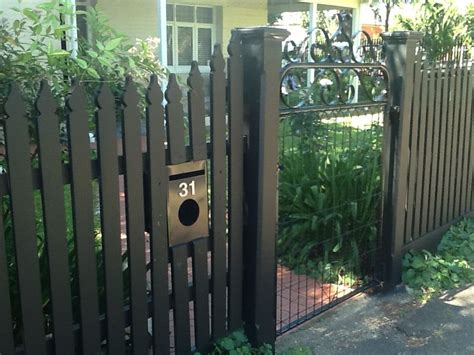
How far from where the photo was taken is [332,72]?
3.48 m

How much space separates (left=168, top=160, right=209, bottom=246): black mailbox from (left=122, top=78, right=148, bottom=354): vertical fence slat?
172 mm

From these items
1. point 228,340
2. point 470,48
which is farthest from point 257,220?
point 470,48

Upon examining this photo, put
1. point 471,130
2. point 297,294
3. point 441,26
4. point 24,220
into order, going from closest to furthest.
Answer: point 24,220, point 297,294, point 471,130, point 441,26

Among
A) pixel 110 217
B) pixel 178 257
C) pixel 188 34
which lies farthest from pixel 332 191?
pixel 188 34

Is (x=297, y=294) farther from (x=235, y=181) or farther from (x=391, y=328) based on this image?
(x=235, y=181)

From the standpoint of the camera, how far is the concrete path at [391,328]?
332 centimetres

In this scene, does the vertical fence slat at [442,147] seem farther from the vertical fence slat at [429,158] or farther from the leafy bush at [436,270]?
the leafy bush at [436,270]

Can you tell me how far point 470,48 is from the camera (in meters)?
6.04

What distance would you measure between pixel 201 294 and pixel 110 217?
72 cm

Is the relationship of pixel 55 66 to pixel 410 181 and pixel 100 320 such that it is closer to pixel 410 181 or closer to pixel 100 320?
pixel 100 320

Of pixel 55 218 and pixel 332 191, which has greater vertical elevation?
pixel 55 218

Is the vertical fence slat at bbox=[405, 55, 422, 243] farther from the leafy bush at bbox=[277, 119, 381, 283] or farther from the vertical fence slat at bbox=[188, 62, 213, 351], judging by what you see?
the vertical fence slat at bbox=[188, 62, 213, 351]

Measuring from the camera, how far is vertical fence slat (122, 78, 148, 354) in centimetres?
235

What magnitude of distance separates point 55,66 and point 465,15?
512cm
